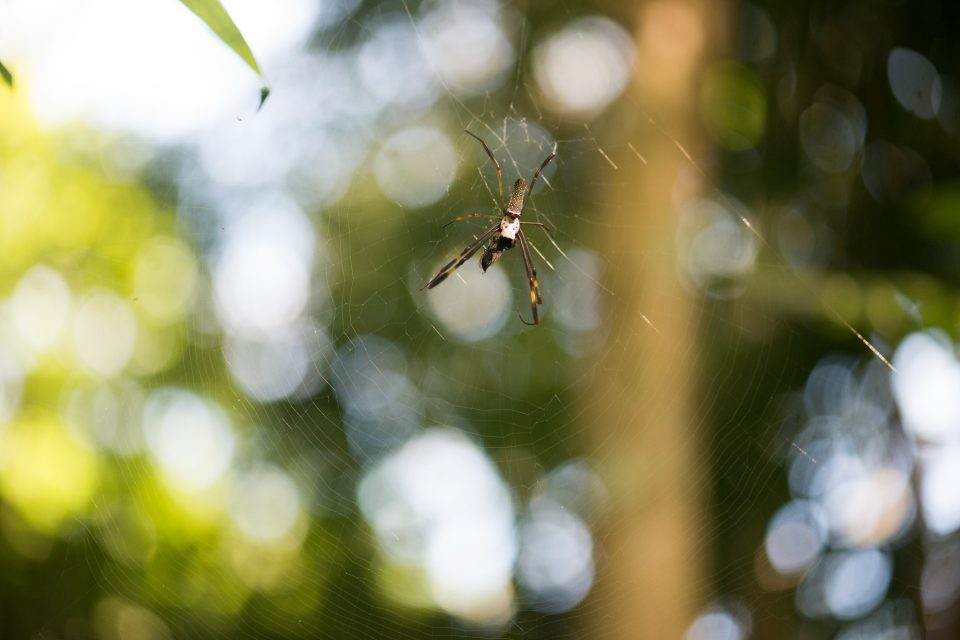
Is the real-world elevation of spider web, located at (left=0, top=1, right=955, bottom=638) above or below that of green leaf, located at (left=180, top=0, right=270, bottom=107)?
above

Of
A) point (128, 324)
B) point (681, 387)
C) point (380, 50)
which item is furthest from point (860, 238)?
point (128, 324)

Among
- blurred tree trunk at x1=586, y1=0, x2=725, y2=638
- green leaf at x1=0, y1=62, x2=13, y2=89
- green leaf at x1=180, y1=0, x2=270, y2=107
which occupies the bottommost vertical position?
green leaf at x1=0, y1=62, x2=13, y2=89

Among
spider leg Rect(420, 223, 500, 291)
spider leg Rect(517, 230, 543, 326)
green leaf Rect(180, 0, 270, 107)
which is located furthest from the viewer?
spider leg Rect(517, 230, 543, 326)

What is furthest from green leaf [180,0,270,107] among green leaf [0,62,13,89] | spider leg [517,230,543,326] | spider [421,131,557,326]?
spider leg [517,230,543,326]

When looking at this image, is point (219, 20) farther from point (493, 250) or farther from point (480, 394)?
point (480, 394)

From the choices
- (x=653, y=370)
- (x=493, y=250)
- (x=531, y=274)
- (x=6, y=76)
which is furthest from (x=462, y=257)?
(x=6, y=76)

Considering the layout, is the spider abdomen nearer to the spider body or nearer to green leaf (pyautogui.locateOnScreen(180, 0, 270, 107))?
the spider body

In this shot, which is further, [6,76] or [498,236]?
[498,236]
